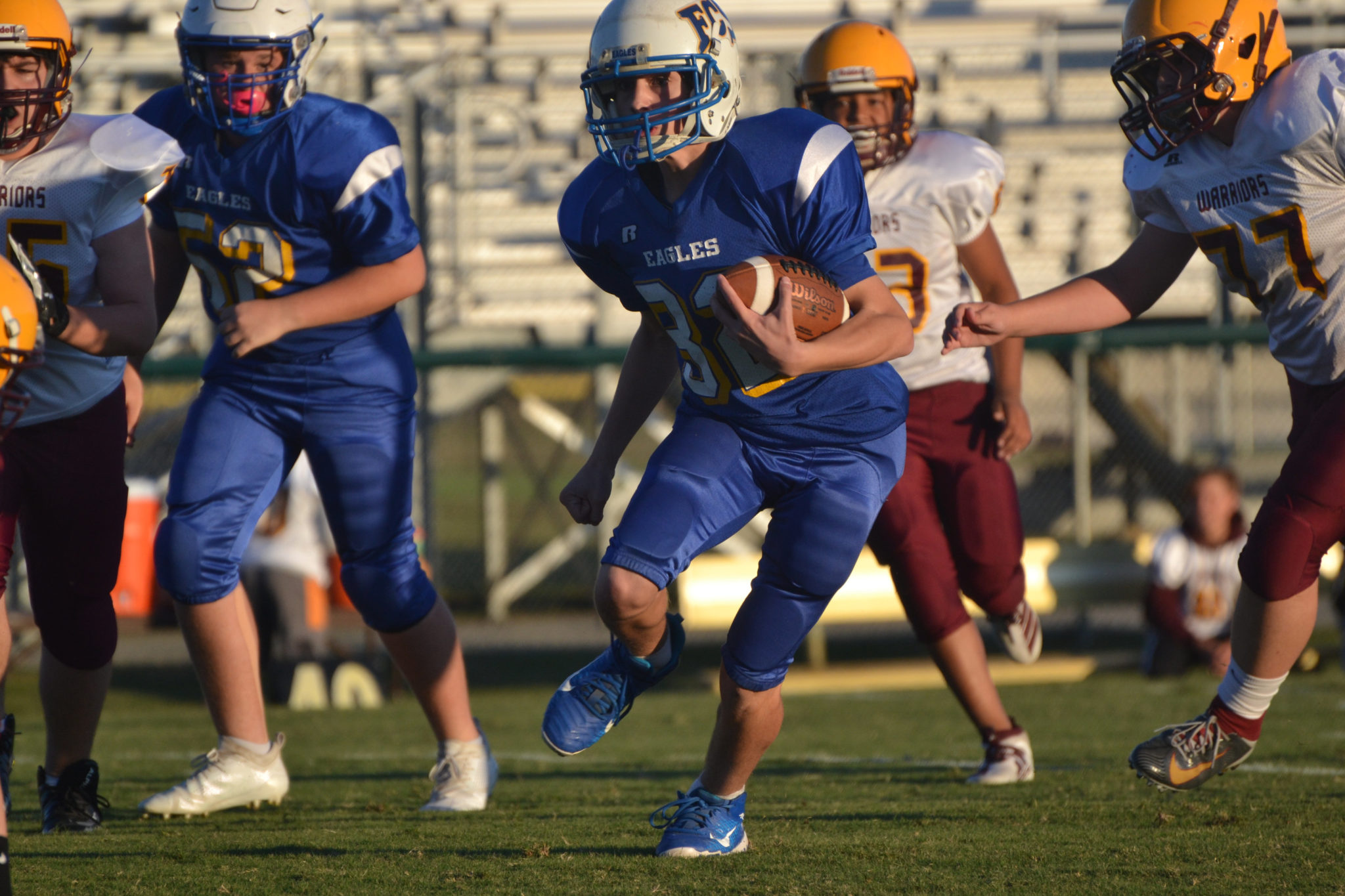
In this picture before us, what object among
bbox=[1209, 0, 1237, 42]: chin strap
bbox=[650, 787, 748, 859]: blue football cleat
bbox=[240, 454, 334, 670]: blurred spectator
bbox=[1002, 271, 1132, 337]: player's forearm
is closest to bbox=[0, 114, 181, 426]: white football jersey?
bbox=[650, 787, 748, 859]: blue football cleat

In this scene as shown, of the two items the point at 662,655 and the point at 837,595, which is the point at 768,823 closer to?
the point at 662,655

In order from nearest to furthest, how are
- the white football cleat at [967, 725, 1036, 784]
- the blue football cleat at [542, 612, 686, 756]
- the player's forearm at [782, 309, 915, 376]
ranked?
the player's forearm at [782, 309, 915, 376] → the blue football cleat at [542, 612, 686, 756] → the white football cleat at [967, 725, 1036, 784]

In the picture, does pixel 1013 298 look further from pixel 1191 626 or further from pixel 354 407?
pixel 1191 626

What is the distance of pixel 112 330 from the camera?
286cm

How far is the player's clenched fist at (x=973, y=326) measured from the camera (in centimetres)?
292

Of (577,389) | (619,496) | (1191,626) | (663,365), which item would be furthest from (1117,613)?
(663,365)

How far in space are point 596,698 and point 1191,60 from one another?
1.74 meters

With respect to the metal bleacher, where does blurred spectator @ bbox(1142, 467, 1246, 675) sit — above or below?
below

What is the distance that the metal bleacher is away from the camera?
8922 mm

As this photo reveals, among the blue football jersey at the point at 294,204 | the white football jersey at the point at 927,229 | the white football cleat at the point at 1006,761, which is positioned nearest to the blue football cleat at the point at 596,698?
the blue football jersey at the point at 294,204

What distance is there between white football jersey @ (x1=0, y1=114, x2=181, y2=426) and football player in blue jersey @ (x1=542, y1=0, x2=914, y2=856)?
0.89 m

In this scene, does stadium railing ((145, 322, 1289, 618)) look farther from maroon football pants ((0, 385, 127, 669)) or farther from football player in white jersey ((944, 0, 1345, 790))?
football player in white jersey ((944, 0, 1345, 790))

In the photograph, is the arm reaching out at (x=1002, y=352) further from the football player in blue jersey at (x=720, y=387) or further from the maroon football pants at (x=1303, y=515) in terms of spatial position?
the football player in blue jersey at (x=720, y=387)

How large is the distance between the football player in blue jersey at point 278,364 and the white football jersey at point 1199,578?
4.11m
